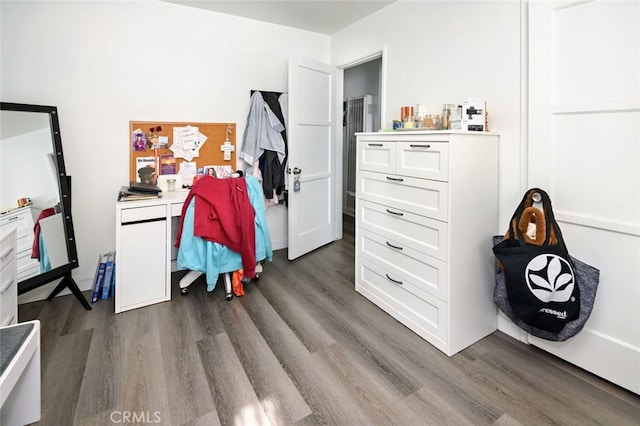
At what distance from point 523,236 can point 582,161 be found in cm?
47

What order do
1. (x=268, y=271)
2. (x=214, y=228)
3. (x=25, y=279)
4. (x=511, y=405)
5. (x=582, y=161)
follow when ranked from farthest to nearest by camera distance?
(x=268, y=271) → (x=214, y=228) → (x=25, y=279) → (x=582, y=161) → (x=511, y=405)

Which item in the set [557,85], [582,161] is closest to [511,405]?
[582,161]

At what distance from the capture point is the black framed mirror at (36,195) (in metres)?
2.25

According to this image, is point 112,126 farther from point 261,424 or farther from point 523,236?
point 523,236

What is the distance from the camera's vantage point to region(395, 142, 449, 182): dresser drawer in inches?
76.5

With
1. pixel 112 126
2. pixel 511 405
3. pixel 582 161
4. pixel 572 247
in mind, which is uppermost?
pixel 112 126

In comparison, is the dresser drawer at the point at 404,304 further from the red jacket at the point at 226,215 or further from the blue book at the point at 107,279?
the blue book at the point at 107,279

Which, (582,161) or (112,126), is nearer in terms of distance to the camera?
(582,161)

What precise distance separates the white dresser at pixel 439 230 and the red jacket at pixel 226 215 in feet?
3.21

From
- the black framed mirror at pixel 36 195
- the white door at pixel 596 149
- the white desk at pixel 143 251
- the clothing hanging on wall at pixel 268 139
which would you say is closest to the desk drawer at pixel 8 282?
the black framed mirror at pixel 36 195

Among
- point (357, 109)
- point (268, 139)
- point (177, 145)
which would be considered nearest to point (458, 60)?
point (268, 139)

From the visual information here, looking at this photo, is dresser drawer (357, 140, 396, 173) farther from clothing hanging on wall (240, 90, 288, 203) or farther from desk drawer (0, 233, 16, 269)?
desk drawer (0, 233, 16, 269)

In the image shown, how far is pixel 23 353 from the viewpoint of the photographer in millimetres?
1320

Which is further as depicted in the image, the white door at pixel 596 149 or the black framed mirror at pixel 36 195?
the black framed mirror at pixel 36 195
